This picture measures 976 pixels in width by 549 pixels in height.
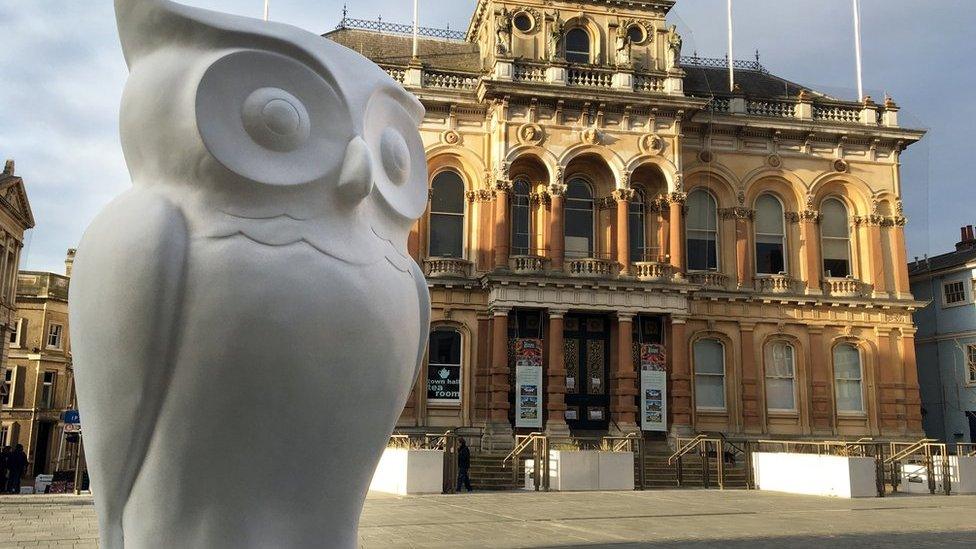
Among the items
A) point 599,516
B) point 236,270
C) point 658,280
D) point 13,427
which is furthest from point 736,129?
point 13,427

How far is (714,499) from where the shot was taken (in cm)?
1545

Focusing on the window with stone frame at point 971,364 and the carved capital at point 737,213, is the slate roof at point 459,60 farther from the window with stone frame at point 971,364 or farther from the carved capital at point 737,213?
the window with stone frame at point 971,364

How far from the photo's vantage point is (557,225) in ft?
74.8

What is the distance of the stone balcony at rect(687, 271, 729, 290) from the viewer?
24219 millimetres

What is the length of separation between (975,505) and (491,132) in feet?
47.6

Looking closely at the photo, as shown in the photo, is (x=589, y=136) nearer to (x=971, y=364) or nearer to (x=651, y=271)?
(x=651, y=271)

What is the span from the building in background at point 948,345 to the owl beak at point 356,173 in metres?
27.6

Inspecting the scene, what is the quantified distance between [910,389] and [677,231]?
8464mm

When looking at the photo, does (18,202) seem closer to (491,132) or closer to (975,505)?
(491,132)

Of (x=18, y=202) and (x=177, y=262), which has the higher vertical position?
(x=18, y=202)

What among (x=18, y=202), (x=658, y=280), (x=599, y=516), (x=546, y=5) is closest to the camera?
(x=599, y=516)

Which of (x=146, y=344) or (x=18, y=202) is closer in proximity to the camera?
(x=146, y=344)

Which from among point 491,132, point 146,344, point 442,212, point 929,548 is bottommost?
point 929,548

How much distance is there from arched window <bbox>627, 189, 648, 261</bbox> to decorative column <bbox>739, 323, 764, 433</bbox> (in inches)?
141
